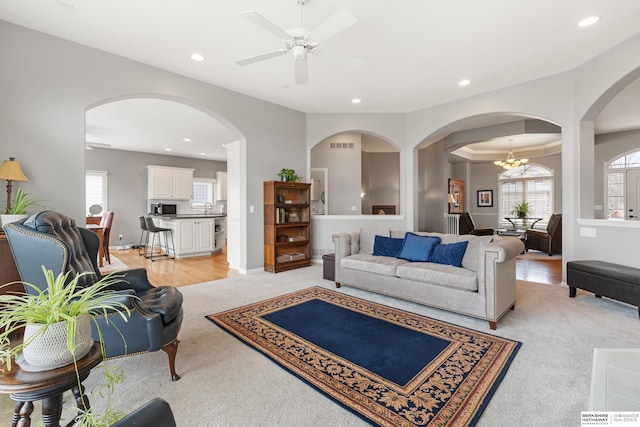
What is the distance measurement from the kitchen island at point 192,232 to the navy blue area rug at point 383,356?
440 centimetres

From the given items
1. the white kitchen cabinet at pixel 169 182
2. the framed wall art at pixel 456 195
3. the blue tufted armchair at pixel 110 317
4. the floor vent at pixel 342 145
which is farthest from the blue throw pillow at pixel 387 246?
the white kitchen cabinet at pixel 169 182

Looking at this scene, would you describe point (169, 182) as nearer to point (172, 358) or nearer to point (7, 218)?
point (7, 218)

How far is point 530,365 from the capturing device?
87.9 inches

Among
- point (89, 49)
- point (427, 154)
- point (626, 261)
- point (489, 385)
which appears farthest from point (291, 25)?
point (427, 154)

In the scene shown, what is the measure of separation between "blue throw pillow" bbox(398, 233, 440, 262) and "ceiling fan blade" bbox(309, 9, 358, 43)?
8.71 feet

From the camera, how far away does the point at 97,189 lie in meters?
8.12

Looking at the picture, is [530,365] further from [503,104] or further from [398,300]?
[503,104]

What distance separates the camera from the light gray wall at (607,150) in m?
7.18

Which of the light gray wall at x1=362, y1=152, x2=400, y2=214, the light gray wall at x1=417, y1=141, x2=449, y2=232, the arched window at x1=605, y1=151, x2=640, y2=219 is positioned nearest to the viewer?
the arched window at x1=605, y1=151, x2=640, y2=219

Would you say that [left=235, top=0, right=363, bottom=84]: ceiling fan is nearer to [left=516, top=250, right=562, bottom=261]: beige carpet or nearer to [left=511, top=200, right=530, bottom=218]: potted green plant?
[left=516, top=250, right=562, bottom=261]: beige carpet

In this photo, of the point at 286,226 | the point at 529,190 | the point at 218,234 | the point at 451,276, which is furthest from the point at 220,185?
the point at 529,190

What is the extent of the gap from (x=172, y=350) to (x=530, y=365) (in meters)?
2.64

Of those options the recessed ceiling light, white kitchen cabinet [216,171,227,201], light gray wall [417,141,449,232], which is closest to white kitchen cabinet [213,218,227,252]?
white kitchen cabinet [216,171,227,201]

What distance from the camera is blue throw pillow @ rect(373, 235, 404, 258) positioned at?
416 centimetres
